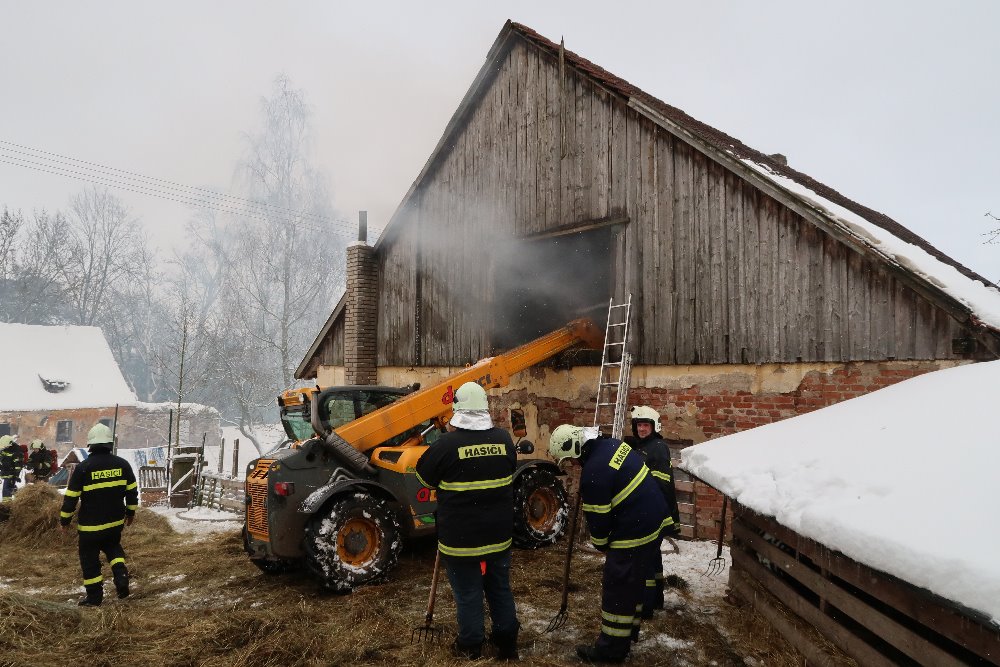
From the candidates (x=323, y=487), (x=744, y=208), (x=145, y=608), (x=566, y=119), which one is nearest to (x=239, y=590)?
(x=145, y=608)

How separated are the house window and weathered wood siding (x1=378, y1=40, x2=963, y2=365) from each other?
24.0 metres

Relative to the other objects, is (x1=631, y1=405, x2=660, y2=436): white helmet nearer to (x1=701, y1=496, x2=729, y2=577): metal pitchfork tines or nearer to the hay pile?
(x1=701, y1=496, x2=729, y2=577): metal pitchfork tines

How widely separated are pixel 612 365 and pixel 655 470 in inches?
129

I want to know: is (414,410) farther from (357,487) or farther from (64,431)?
(64,431)

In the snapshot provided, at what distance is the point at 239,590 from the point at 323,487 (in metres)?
1.48

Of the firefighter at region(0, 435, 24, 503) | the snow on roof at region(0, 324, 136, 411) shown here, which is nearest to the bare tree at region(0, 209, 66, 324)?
the snow on roof at region(0, 324, 136, 411)

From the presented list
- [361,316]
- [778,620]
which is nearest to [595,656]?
[778,620]

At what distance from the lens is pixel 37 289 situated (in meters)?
37.4

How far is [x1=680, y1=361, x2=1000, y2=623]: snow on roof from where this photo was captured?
238 centimetres

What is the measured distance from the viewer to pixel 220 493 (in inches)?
501

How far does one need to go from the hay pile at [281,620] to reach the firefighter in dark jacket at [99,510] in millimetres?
278

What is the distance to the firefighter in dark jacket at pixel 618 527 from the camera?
4277mm

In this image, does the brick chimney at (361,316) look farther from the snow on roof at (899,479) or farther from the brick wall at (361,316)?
the snow on roof at (899,479)

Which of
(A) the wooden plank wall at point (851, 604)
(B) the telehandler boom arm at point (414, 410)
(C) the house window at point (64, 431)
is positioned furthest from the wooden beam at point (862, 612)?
(C) the house window at point (64, 431)
